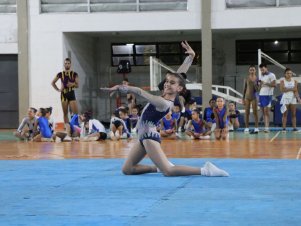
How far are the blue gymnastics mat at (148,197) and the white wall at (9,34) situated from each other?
14173 mm

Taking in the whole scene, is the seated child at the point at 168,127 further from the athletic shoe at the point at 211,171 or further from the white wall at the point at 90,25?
the athletic shoe at the point at 211,171

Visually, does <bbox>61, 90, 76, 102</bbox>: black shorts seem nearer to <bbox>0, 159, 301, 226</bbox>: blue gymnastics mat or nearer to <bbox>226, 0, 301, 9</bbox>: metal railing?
<bbox>0, 159, 301, 226</bbox>: blue gymnastics mat

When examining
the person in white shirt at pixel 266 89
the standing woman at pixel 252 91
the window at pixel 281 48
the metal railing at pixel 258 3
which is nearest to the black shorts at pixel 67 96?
the standing woman at pixel 252 91

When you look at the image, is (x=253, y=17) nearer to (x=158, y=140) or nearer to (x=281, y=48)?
(x=281, y=48)

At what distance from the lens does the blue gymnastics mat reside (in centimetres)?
434

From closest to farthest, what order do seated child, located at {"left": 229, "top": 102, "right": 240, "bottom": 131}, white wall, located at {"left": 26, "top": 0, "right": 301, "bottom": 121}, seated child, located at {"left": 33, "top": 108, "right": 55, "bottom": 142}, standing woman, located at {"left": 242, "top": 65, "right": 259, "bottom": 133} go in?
seated child, located at {"left": 33, "top": 108, "right": 55, "bottom": 142}, standing woman, located at {"left": 242, "top": 65, "right": 259, "bottom": 133}, seated child, located at {"left": 229, "top": 102, "right": 240, "bottom": 131}, white wall, located at {"left": 26, "top": 0, "right": 301, "bottom": 121}

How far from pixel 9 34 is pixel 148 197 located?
17.3 metres

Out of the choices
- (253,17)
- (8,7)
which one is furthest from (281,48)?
(8,7)

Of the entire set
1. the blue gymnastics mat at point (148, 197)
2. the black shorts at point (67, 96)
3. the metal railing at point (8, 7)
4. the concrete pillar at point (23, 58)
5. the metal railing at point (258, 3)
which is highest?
the metal railing at point (8, 7)

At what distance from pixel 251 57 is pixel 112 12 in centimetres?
671

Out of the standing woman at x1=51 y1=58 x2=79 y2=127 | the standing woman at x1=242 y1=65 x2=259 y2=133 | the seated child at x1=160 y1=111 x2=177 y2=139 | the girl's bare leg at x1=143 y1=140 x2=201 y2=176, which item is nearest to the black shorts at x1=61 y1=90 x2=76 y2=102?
the standing woman at x1=51 y1=58 x2=79 y2=127

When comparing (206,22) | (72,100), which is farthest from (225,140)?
(206,22)

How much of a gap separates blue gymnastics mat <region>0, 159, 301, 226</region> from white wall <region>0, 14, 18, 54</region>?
14173 mm

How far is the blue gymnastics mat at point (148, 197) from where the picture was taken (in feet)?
14.3
